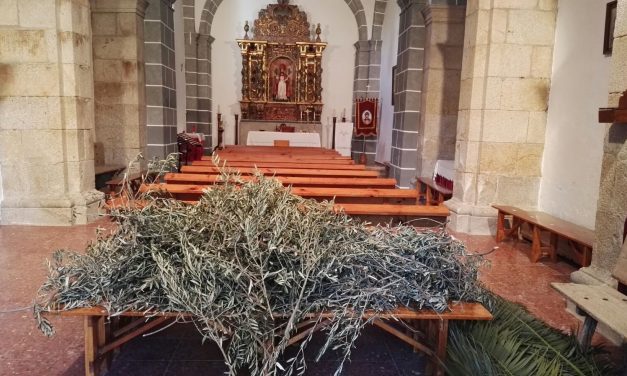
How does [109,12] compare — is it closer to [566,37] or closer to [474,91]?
[474,91]

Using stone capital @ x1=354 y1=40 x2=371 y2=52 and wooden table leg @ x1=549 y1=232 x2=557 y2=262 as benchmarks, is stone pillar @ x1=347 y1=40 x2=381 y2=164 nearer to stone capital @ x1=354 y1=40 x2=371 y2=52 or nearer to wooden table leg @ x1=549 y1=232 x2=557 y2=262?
stone capital @ x1=354 y1=40 x2=371 y2=52

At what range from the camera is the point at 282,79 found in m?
11.4

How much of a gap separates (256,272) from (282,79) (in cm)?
1037

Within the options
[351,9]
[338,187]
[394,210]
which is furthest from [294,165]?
[351,9]

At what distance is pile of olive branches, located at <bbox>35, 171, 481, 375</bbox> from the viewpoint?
1433mm

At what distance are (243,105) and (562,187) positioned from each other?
8352mm

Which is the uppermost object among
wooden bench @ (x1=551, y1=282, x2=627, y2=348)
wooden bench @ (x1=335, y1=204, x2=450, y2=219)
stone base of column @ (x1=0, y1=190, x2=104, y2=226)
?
wooden bench @ (x1=335, y1=204, x2=450, y2=219)

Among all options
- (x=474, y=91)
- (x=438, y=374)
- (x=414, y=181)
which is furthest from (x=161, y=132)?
(x=438, y=374)

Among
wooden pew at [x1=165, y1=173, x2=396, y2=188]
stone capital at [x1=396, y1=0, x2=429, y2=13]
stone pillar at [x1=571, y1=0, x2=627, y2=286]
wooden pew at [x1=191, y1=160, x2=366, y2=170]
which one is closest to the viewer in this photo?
stone pillar at [x1=571, y1=0, x2=627, y2=286]

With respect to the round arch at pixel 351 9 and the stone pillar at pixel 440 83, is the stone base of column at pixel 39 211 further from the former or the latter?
the round arch at pixel 351 9

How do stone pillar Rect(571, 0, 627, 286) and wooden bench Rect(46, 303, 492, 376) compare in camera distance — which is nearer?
wooden bench Rect(46, 303, 492, 376)

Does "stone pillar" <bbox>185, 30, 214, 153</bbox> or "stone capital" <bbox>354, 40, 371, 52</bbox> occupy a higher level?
"stone capital" <bbox>354, 40, 371, 52</bbox>

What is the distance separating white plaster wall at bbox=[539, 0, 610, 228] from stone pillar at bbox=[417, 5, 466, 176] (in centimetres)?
198

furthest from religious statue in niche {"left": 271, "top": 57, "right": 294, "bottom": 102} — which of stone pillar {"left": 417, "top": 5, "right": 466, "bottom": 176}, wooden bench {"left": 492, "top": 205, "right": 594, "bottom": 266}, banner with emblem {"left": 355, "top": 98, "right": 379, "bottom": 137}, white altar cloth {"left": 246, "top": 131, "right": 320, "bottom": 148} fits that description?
wooden bench {"left": 492, "top": 205, "right": 594, "bottom": 266}
